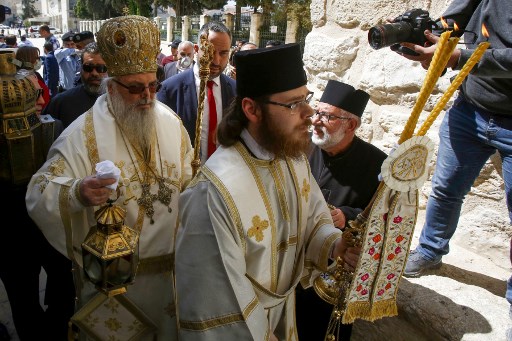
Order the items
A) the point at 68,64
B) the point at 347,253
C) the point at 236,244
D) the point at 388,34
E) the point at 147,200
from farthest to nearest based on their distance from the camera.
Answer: the point at 68,64 → the point at 147,200 → the point at 388,34 → the point at 347,253 → the point at 236,244

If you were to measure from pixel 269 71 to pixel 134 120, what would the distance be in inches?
33.3

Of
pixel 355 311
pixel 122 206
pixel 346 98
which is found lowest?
pixel 355 311

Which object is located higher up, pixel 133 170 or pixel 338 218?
pixel 133 170

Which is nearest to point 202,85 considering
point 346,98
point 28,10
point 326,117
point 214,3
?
point 326,117

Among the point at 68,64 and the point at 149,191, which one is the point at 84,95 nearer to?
the point at 149,191

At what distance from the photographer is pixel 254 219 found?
62.9 inches

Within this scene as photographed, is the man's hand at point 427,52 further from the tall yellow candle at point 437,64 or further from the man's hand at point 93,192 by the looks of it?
the man's hand at point 93,192

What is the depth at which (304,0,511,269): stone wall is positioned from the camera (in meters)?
2.82

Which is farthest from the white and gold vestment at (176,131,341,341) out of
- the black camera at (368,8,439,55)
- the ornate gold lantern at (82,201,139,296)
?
the black camera at (368,8,439,55)

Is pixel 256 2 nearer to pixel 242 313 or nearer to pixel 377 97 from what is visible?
pixel 377 97

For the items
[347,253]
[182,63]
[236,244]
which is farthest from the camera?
[182,63]

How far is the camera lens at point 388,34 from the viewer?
5.81 feet

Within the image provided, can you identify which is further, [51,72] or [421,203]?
Result: [51,72]

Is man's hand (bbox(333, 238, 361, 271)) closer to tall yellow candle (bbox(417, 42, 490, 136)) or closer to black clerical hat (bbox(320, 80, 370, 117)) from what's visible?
tall yellow candle (bbox(417, 42, 490, 136))
